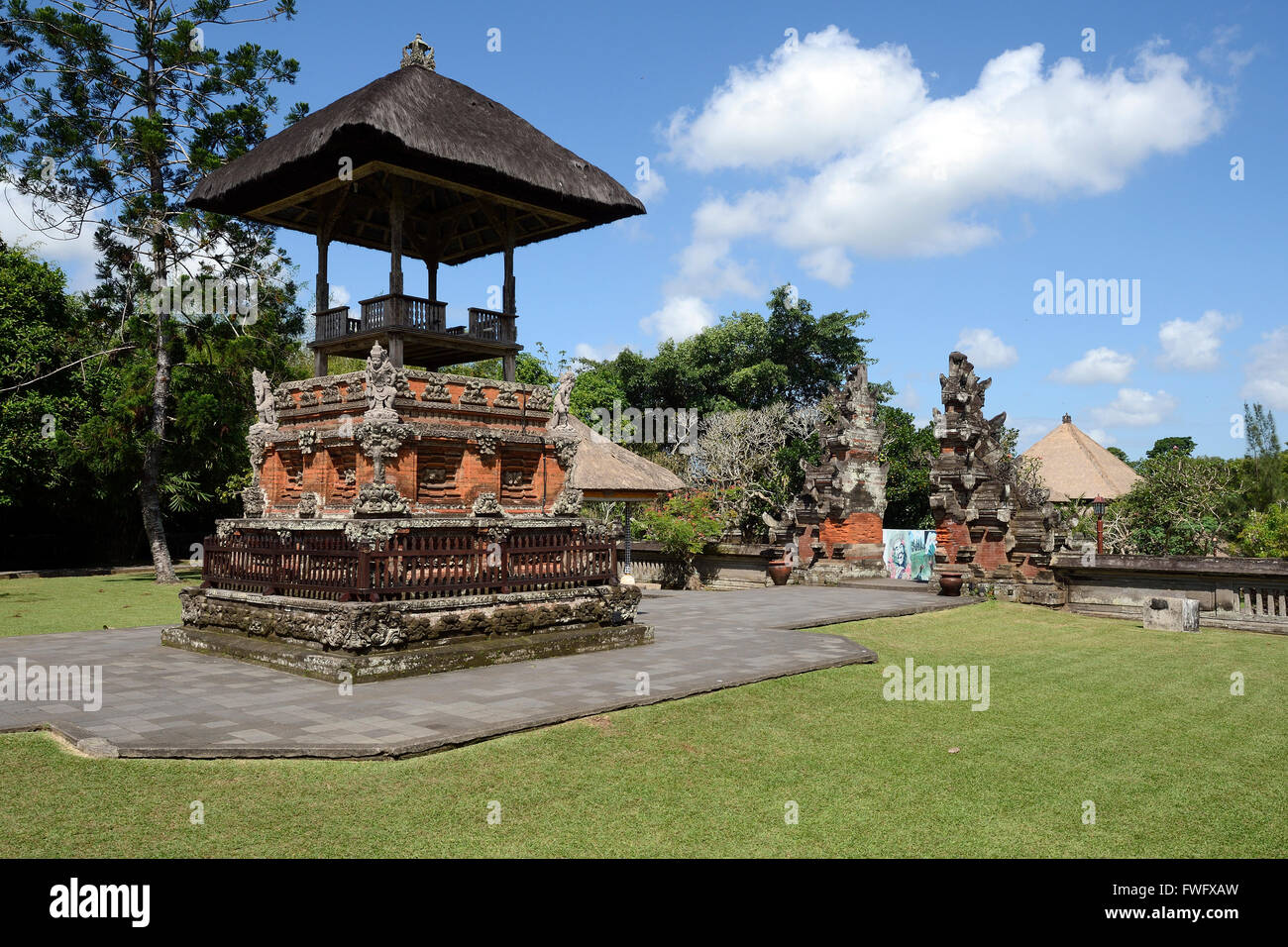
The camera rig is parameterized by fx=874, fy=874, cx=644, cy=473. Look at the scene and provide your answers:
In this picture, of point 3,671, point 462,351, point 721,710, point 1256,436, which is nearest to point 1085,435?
point 1256,436

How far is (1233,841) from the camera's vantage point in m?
4.57

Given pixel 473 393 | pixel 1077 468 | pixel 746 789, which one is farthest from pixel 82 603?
pixel 1077 468

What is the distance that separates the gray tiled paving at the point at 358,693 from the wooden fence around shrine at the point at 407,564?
104 centimetres

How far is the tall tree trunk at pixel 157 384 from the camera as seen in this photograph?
77.9ft

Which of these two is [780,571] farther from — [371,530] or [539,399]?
[371,530]

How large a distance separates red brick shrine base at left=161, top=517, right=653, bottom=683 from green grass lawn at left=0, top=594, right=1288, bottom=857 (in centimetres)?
285

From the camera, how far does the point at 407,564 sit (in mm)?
10078

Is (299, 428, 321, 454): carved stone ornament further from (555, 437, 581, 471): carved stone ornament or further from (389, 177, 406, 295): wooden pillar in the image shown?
(555, 437, 581, 471): carved stone ornament

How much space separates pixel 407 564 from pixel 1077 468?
3429 centimetres

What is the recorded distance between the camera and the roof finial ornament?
12898 mm

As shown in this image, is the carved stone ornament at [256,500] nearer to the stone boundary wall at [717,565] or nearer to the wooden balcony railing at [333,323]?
the wooden balcony railing at [333,323]

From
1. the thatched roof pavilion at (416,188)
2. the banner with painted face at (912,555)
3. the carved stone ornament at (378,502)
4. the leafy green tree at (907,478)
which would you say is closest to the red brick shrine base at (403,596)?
the carved stone ornament at (378,502)

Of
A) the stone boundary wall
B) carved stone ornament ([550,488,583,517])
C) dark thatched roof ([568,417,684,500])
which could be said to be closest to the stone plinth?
the stone boundary wall

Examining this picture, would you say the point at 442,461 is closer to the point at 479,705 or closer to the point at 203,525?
the point at 479,705
